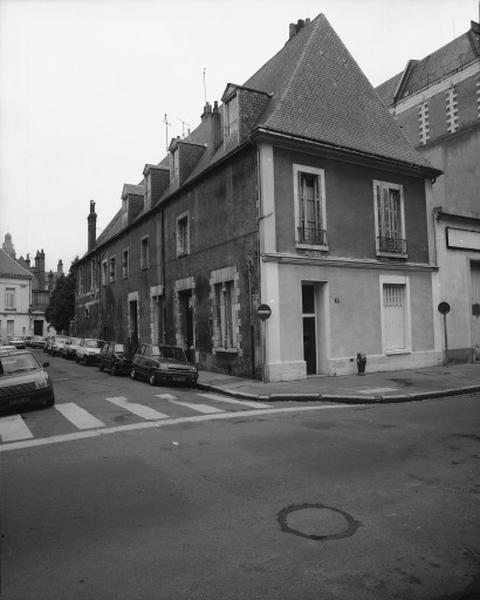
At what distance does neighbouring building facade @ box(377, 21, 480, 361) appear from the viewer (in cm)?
1977

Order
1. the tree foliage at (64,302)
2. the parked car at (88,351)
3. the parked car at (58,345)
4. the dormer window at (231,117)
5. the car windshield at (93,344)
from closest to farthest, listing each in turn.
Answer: the dormer window at (231,117) → the parked car at (88,351) → the car windshield at (93,344) → the parked car at (58,345) → the tree foliage at (64,302)

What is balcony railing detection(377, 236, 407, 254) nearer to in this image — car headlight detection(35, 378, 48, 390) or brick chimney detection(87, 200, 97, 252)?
car headlight detection(35, 378, 48, 390)

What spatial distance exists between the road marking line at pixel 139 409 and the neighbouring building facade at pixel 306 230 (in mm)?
4772

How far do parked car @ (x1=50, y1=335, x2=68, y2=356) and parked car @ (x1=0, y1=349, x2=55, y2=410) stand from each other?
71.5 ft

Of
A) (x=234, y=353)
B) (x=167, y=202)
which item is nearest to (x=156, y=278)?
(x=167, y=202)

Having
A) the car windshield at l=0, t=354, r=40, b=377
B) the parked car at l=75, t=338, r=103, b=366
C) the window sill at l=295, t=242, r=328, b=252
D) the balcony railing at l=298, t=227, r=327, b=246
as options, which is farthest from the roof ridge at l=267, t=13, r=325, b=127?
the parked car at l=75, t=338, r=103, b=366

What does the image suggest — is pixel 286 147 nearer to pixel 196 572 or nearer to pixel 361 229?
pixel 361 229

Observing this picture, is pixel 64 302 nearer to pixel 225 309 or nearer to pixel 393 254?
pixel 225 309

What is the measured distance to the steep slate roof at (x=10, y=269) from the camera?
A: 56.5 metres

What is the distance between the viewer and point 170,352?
17062 mm

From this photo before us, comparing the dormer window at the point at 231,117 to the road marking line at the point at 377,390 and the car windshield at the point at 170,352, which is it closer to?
the car windshield at the point at 170,352

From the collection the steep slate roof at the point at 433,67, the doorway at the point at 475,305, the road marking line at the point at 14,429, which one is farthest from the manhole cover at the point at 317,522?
the steep slate roof at the point at 433,67

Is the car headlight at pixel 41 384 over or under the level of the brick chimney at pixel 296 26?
under

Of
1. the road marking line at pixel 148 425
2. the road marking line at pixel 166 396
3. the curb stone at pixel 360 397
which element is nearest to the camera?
the road marking line at pixel 148 425
